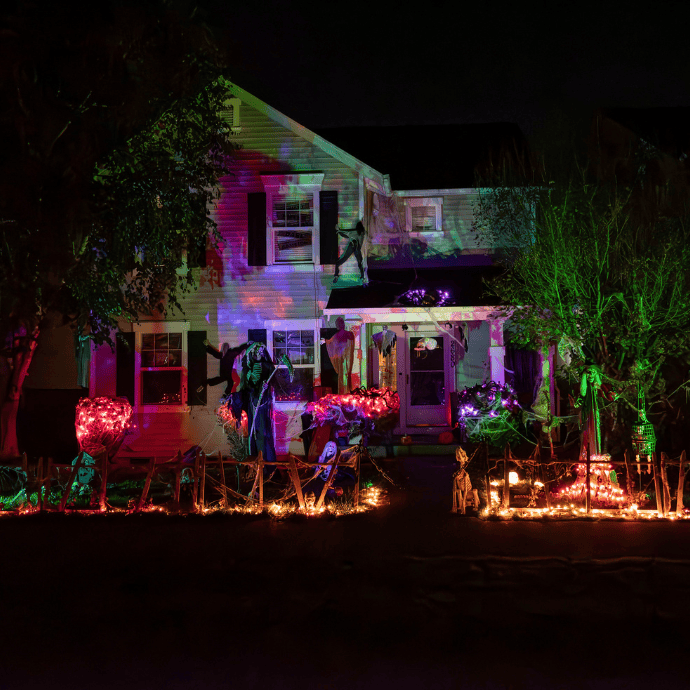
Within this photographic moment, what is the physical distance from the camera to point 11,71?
29.0ft

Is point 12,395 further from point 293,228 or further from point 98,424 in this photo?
point 293,228

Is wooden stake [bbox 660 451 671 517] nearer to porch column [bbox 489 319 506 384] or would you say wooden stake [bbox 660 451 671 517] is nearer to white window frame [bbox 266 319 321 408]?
porch column [bbox 489 319 506 384]

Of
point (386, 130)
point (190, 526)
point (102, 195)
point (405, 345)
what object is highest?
point (386, 130)

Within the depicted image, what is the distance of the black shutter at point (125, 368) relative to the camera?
1401cm

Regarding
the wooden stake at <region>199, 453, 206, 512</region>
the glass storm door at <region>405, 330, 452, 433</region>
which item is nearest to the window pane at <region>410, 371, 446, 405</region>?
the glass storm door at <region>405, 330, 452, 433</region>

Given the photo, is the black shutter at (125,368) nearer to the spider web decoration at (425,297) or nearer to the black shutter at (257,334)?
the black shutter at (257,334)

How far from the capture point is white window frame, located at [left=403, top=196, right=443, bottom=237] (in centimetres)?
1412

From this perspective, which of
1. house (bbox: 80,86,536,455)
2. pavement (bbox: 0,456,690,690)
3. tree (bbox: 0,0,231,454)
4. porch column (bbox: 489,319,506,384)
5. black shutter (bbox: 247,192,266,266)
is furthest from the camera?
black shutter (bbox: 247,192,266,266)

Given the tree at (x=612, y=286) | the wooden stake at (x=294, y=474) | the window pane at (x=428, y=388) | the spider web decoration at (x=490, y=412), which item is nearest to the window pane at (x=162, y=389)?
the window pane at (x=428, y=388)

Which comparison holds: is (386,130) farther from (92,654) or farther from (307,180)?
(92,654)

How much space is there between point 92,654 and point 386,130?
1533cm

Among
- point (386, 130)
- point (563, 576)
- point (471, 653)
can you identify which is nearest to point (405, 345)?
point (386, 130)

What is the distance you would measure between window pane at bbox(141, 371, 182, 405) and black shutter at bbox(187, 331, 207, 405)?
0.27 m

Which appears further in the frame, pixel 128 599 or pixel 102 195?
pixel 102 195
